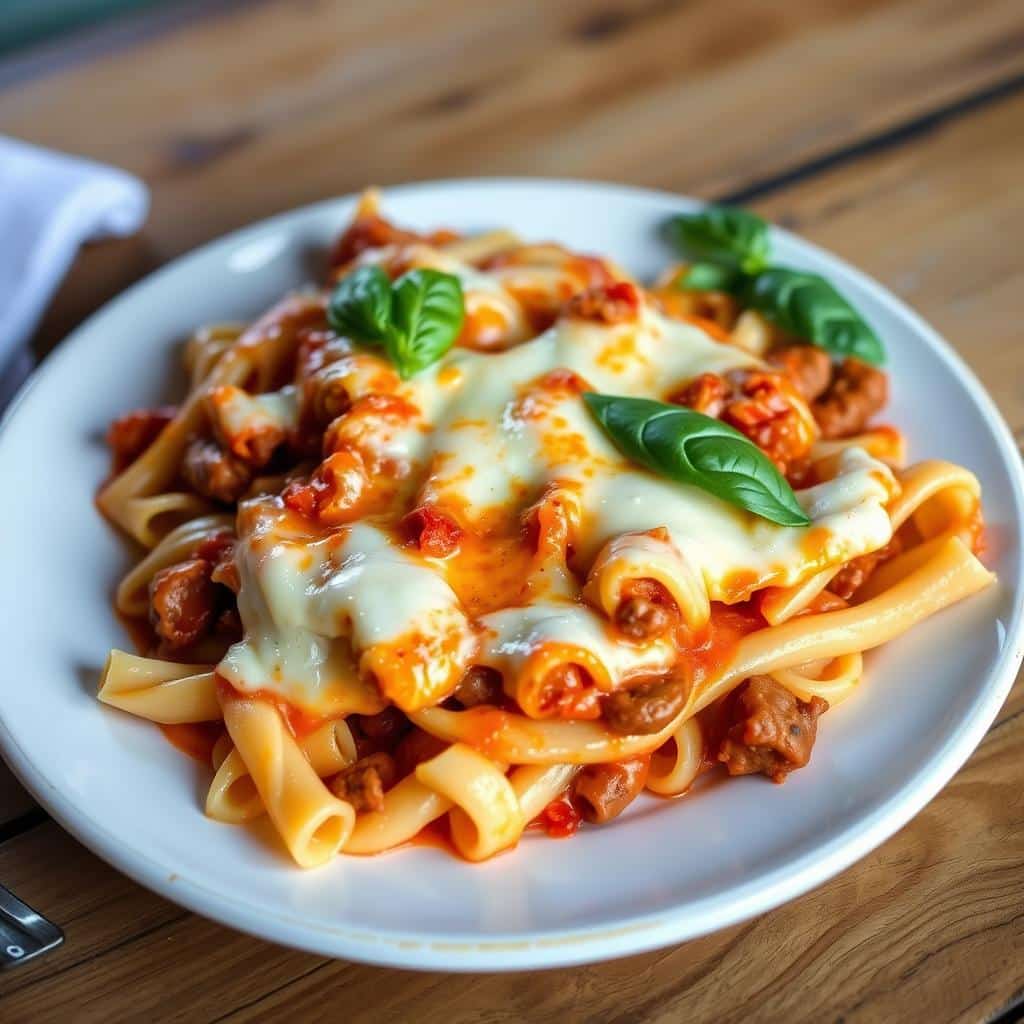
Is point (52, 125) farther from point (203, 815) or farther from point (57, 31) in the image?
point (203, 815)

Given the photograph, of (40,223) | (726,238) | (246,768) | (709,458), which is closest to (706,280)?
(726,238)

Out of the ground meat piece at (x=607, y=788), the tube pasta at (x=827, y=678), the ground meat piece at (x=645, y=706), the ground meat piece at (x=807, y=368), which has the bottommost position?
the tube pasta at (x=827, y=678)

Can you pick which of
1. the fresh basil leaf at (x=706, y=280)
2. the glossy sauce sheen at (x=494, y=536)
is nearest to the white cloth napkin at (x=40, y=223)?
the glossy sauce sheen at (x=494, y=536)

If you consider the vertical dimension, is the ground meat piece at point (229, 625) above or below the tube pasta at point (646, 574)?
below

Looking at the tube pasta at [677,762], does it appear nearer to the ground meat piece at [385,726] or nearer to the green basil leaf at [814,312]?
the ground meat piece at [385,726]

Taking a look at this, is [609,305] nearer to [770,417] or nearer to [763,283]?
[770,417]

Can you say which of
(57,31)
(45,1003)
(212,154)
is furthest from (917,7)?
(45,1003)
